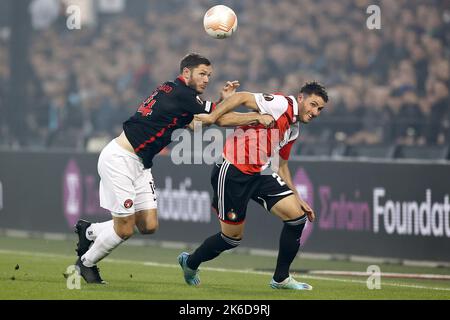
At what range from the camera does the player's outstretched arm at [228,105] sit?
443 inches

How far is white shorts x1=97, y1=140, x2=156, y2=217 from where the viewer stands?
38.2ft

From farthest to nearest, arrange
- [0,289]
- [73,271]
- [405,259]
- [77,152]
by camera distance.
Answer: [77,152]
[405,259]
[73,271]
[0,289]

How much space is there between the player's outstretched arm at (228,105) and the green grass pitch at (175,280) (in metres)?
1.73

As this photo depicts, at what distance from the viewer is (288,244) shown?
1171 cm

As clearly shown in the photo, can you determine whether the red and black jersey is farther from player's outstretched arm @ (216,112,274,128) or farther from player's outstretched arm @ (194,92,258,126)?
player's outstretched arm @ (216,112,274,128)

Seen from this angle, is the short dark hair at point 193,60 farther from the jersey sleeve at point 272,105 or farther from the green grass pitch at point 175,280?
the green grass pitch at point 175,280

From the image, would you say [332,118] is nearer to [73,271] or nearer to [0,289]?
[73,271]

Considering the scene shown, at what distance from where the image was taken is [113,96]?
2322cm

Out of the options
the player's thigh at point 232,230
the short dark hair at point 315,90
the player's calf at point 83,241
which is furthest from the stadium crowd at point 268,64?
the player's calf at point 83,241

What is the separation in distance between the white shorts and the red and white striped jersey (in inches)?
35.4

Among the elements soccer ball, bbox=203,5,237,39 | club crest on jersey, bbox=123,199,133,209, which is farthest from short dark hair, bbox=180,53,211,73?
club crest on jersey, bbox=123,199,133,209

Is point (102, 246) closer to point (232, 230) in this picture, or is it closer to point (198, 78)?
point (232, 230)

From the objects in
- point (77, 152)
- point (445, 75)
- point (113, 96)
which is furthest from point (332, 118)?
point (113, 96)

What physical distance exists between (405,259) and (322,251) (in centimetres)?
149
